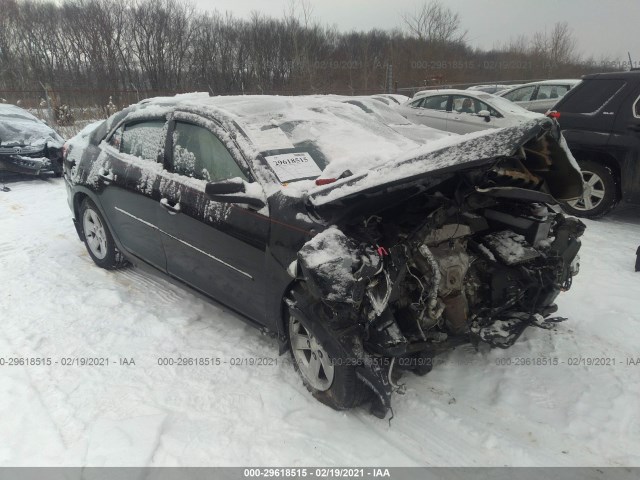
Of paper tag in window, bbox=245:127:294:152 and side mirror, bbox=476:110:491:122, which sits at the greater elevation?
side mirror, bbox=476:110:491:122

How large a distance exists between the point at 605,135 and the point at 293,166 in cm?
478

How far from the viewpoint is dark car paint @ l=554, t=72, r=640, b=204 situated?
5.41 meters

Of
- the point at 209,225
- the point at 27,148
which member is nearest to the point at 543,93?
the point at 209,225

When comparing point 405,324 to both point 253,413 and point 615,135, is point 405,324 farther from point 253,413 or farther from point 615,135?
point 615,135

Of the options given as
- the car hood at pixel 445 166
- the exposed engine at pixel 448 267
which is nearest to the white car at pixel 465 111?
the exposed engine at pixel 448 267

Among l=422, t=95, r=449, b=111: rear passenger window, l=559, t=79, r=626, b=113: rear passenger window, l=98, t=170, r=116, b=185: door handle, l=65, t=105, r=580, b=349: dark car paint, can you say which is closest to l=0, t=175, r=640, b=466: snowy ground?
l=65, t=105, r=580, b=349: dark car paint

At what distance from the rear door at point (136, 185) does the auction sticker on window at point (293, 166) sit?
3.98 ft

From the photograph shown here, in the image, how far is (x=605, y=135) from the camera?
5.64m

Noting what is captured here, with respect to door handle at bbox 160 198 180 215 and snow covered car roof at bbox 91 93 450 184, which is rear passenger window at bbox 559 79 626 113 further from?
door handle at bbox 160 198 180 215

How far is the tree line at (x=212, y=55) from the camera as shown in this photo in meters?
30.4

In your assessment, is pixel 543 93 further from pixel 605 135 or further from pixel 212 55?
pixel 212 55

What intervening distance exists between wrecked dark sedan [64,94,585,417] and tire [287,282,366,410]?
0.01 metres

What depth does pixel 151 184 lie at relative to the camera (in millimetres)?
3602

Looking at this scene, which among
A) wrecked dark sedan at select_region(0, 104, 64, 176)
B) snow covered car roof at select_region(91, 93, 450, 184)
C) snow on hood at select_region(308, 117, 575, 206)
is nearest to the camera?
snow on hood at select_region(308, 117, 575, 206)
